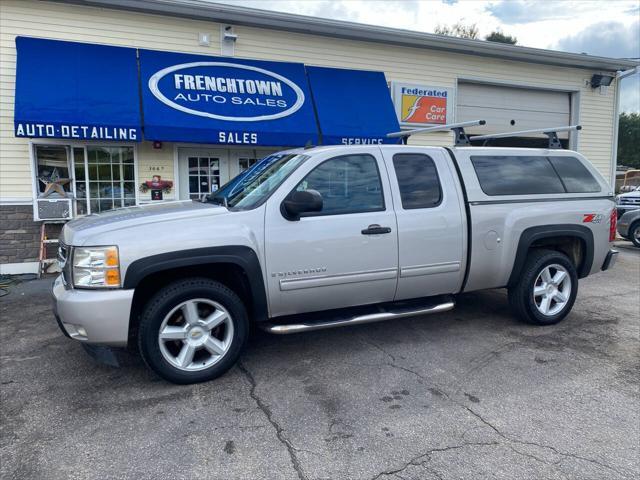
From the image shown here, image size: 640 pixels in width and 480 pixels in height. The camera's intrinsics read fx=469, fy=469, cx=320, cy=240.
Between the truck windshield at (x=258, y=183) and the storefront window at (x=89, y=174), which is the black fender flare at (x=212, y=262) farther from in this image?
the storefront window at (x=89, y=174)

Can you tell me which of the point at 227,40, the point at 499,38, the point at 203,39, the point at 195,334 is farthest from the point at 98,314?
the point at 499,38

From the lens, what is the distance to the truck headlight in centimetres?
349

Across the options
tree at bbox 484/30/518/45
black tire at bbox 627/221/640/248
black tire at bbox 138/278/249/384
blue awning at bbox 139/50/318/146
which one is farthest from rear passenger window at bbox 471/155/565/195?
tree at bbox 484/30/518/45

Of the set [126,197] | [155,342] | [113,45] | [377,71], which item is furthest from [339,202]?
[377,71]

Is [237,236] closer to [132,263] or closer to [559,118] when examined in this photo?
[132,263]

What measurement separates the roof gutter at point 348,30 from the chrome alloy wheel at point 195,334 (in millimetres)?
7333

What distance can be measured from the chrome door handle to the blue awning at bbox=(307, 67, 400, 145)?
5674 millimetres

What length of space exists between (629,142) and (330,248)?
67596 mm

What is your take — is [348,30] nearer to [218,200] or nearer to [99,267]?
[218,200]

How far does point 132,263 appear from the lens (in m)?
3.52

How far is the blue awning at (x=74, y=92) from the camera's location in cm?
765

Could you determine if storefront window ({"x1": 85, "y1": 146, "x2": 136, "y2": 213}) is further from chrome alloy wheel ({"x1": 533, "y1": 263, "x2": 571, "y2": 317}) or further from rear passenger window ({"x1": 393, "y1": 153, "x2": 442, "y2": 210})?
chrome alloy wheel ({"x1": 533, "y1": 263, "x2": 571, "y2": 317})

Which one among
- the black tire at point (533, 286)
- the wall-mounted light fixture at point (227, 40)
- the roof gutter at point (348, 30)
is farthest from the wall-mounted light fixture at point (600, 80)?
the black tire at point (533, 286)

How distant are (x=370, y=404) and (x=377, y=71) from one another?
29.8 ft
